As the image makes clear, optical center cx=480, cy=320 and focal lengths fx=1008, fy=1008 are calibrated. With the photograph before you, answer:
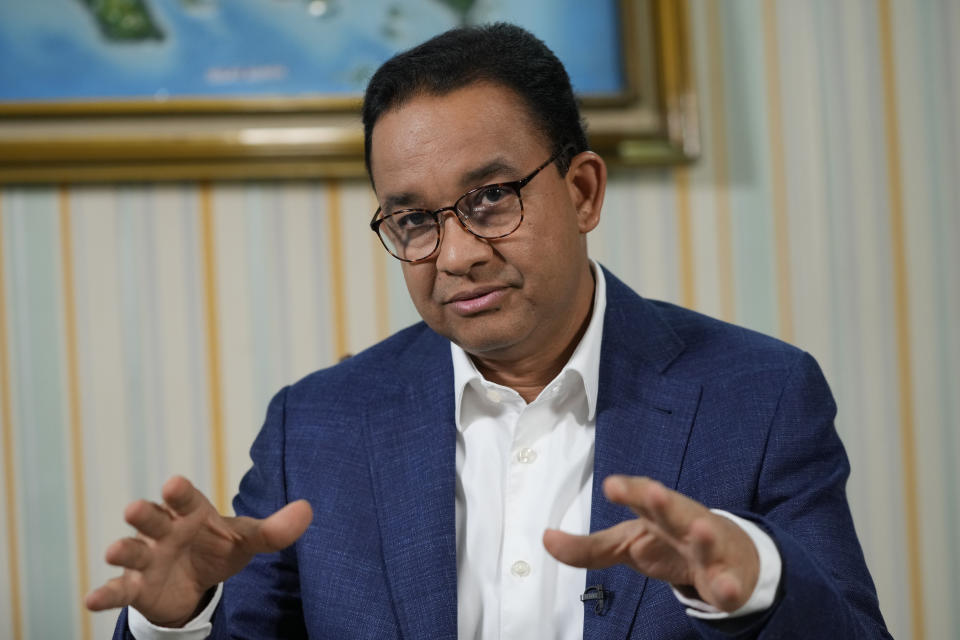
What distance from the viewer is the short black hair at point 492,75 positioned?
1.44 meters

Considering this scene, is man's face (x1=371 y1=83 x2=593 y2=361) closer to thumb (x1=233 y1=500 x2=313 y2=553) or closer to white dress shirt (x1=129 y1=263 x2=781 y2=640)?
white dress shirt (x1=129 y1=263 x2=781 y2=640)

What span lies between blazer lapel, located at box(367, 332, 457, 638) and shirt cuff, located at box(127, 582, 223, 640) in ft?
0.88

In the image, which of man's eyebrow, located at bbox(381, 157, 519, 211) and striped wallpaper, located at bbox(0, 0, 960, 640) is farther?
striped wallpaper, located at bbox(0, 0, 960, 640)

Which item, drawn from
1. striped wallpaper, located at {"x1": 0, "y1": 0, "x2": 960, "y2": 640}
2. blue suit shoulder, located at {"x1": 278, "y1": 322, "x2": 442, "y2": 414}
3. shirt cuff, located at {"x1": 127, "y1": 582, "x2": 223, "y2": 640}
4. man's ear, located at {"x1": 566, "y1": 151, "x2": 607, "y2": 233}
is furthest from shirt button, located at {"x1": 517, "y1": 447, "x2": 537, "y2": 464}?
striped wallpaper, located at {"x1": 0, "y1": 0, "x2": 960, "y2": 640}

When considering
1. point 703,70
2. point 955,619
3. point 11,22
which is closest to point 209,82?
point 11,22

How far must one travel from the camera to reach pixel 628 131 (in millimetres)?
2113

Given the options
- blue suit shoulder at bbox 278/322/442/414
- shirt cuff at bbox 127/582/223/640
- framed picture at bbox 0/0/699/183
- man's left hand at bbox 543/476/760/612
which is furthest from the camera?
framed picture at bbox 0/0/699/183

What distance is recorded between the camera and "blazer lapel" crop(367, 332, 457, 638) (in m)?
1.40

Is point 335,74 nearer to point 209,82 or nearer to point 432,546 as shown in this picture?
point 209,82

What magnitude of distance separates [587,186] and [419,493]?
0.53 metres

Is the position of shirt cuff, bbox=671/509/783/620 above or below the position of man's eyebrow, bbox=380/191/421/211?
below

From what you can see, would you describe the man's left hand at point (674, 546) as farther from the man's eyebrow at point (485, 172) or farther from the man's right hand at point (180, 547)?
the man's eyebrow at point (485, 172)

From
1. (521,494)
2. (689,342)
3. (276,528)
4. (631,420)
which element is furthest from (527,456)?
(276,528)

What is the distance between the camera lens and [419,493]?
1477 mm
